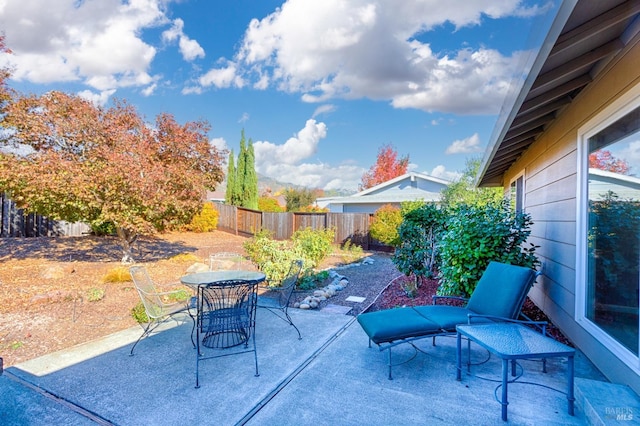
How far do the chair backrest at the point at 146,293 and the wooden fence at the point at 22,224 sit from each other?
32.0 ft

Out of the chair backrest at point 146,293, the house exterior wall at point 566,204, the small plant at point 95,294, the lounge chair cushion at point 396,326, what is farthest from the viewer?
the small plant at point 95,294

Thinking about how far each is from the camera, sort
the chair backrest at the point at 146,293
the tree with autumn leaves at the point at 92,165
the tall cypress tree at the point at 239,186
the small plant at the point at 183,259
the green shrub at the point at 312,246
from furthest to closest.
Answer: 1. the tall cypress tree at the point at 239,186
2. the small plant at the point at 183,259
3. the green shrub at the point at 312,246
4. the tree with autumn leaves at the point at 92,165
5. the chair backrest at the point at 146,293

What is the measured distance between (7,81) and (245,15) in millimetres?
6189

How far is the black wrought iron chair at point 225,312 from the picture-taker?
10.1 feet

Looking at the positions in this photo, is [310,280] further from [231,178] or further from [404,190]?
[231,178]

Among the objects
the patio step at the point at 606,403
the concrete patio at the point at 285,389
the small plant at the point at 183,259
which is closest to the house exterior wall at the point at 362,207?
the small plant at the point at 183,259

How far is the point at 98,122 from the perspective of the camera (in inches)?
270

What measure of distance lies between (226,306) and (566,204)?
12.7ft

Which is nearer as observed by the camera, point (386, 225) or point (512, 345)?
point (512, 345)

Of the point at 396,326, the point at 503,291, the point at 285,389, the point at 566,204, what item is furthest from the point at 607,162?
the point at 285,389

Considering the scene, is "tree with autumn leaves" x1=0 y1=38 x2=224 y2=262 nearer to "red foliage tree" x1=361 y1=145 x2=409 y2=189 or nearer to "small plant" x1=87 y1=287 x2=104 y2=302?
"small plant" x1=87 y1=287 x2=104 y2=302

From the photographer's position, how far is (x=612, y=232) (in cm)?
263

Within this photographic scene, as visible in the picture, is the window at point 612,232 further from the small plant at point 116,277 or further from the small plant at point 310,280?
the small plant at point 116,277

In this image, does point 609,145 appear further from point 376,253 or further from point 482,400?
point 376,253
